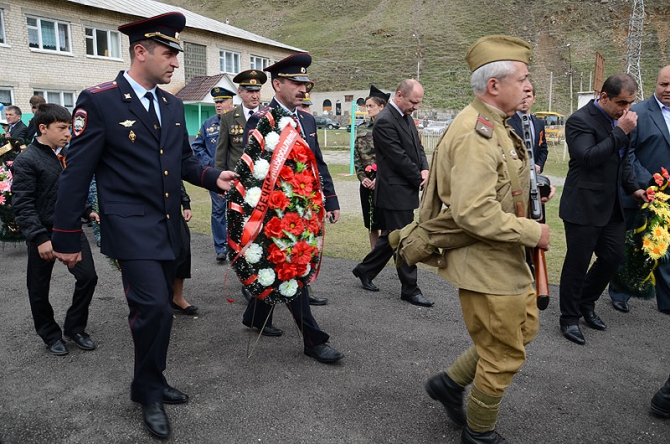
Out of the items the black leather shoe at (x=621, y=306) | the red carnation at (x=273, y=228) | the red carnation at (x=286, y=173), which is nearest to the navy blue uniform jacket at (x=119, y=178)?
the red carnation at (x=273, y=228)

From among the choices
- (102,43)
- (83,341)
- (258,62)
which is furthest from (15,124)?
(258,62)

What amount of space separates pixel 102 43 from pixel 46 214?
89.5 feet

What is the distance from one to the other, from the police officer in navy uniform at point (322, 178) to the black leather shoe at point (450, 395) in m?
1.04

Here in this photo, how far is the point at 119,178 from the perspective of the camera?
3.13 meters

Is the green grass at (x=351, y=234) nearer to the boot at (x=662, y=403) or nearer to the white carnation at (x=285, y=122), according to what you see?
the boot at (x=662, y=403)

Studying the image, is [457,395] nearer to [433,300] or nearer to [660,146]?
[433,300]

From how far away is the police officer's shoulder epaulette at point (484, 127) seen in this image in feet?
8.58

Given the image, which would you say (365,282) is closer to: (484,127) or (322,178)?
(322,178)

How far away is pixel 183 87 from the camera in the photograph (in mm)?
33500

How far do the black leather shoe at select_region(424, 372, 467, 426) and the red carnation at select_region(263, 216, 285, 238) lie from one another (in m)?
1.49

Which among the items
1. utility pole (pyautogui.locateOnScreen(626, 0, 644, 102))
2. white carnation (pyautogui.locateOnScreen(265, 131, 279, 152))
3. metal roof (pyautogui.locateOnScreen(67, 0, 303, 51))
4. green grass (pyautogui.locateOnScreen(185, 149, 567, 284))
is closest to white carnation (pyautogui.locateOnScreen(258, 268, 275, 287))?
white carnation (pyautogui.locateOnScreen(265, 131, 279, 152))

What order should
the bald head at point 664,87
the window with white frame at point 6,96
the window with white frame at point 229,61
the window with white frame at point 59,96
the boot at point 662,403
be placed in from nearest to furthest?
the boot at point 662,403, the bald head at point 664,87, the window with white frame at point 6,96, the window with white frame at point 59,96, the window with white frame at point 229,61

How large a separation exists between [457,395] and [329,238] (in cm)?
588

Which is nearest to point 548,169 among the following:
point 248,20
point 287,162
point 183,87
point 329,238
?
point 329,238
